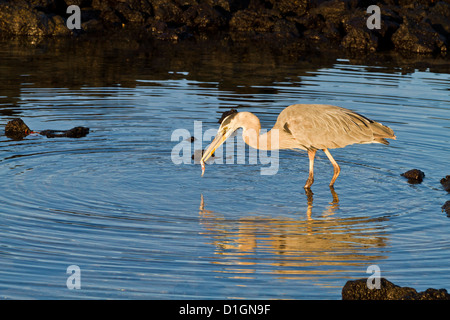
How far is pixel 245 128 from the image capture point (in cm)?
1165

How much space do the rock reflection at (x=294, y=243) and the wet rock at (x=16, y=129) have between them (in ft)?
16.4

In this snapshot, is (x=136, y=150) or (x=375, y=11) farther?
(x=375, y=11)

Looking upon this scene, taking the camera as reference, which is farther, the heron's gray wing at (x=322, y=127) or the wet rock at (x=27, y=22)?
the wet rock at (x=27, y=22)

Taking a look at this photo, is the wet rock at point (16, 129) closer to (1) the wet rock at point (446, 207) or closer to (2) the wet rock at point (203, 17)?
(1) the wet rock at point (446, 207)

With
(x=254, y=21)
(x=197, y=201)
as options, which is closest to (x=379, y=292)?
(x=197, y=201)

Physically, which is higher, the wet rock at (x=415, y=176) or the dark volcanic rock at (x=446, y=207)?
the wet rock at (x=415, y=176)

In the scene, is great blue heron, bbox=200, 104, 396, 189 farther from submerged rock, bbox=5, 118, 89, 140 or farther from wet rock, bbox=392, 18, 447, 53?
wet rock, bbox=392, 18, 447, 53

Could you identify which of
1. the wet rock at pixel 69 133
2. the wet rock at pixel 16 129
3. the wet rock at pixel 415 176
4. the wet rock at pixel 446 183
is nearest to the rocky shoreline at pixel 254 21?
the wet rock at pixel 69 133

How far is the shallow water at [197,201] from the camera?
8070mm

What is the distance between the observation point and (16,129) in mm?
14078

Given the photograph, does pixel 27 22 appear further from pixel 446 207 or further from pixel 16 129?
pixel 446 207

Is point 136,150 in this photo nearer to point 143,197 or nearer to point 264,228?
point 143,197
